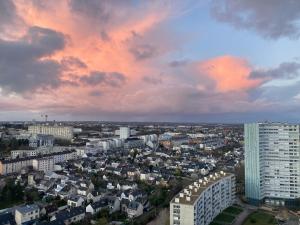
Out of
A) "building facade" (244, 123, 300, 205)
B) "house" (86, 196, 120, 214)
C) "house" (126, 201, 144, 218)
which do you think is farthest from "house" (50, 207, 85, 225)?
"building facade" (244, 123, 300, 205)

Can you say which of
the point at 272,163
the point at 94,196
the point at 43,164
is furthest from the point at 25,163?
the point at 272,163

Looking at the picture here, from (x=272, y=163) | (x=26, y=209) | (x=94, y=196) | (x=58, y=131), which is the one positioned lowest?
(x=94, y=196)

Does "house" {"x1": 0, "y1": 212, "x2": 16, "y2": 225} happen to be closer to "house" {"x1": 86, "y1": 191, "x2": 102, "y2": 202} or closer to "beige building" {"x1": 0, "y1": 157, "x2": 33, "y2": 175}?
"house" {"x1": 86, "y1": 191, "x2": 102, "y2": 202}

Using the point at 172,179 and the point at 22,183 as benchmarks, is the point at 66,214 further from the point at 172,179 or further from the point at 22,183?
the point at 172,179

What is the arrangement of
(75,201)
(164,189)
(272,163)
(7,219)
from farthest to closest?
(272,163)
(164,189)
(75,201)
(7,219)

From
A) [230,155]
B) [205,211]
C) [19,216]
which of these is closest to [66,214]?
[19,216]

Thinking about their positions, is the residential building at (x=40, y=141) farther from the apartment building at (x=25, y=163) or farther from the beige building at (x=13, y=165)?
the beige building at (x=13, y=165)

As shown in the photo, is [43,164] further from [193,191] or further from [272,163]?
[272,163]

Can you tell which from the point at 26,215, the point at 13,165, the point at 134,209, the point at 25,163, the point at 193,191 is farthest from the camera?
the point at 25,163
